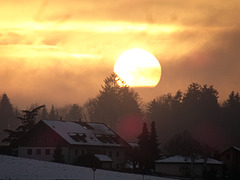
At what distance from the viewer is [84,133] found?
375ft

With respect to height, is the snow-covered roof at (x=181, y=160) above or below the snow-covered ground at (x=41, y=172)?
above

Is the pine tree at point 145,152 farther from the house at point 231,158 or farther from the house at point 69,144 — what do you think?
the house at point 231,158

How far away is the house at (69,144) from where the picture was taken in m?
108

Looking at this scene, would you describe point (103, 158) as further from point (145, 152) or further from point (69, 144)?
point (145, 152)

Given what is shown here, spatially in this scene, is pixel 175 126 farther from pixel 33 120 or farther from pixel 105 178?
pixel 105 178

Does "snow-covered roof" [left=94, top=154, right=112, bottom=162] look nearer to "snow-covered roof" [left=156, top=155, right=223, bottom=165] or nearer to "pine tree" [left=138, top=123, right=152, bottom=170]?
"pine tree" [left=138, top=123, right=152, bottom=170]

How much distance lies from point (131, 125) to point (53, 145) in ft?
213

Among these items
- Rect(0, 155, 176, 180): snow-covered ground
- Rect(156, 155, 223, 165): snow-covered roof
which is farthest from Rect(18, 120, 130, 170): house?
Rect(0, 155, 176, 180): snow-covered ground

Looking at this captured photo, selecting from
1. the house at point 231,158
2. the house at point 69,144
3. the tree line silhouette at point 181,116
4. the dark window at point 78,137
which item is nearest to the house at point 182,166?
the house at point 69,144

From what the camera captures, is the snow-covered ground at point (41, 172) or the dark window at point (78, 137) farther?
the dark window at point (78, 137)

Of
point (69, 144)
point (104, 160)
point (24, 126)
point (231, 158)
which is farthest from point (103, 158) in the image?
point (231, 158)

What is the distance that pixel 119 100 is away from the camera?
168500 millimetres

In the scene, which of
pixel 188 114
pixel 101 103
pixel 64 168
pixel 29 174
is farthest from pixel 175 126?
pixel 29 174

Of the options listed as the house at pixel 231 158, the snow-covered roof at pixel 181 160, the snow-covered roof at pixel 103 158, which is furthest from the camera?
the house at pixel 231 158
